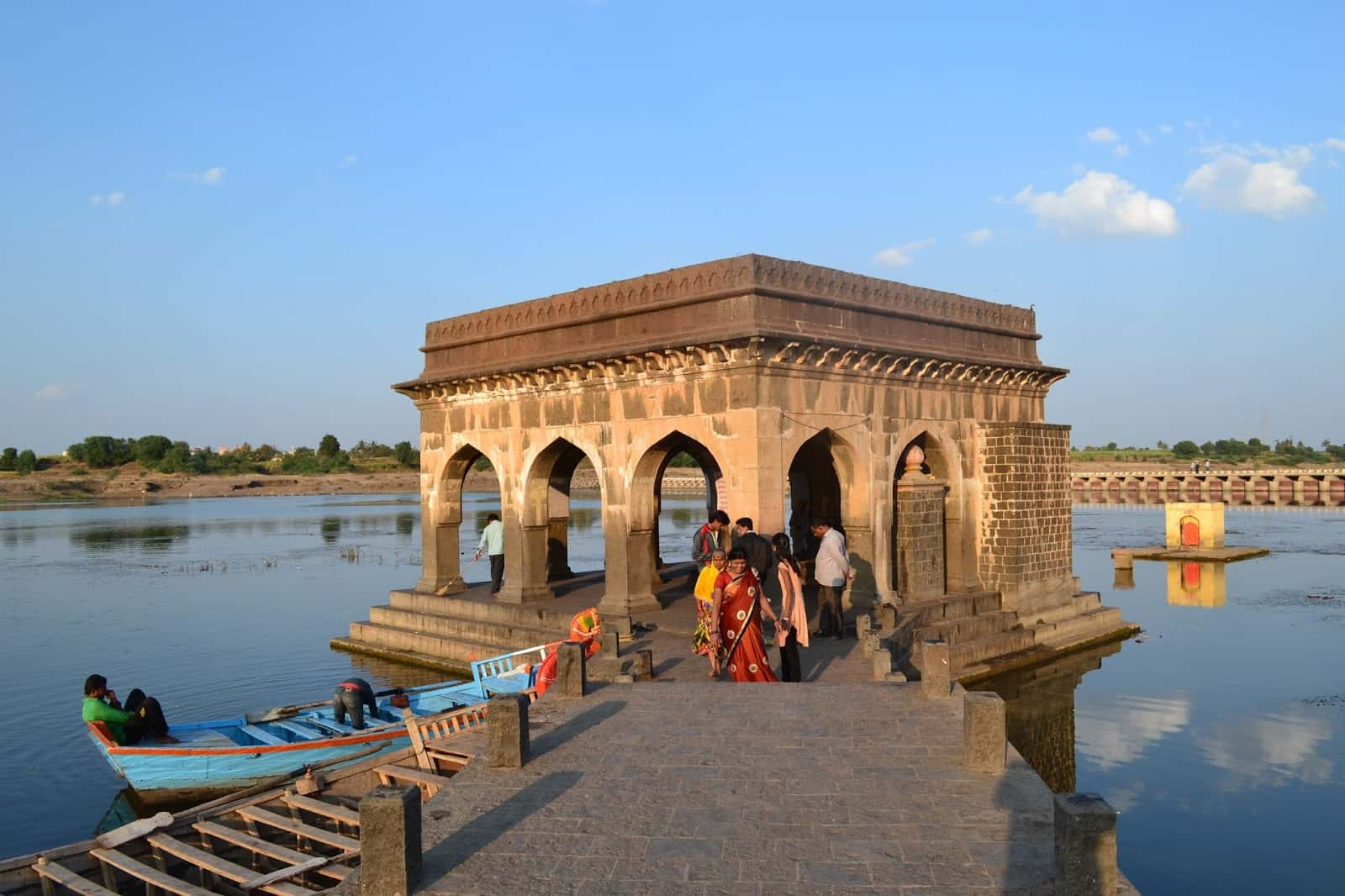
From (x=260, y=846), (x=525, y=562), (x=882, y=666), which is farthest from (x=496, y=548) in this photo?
(x=260, y=846)

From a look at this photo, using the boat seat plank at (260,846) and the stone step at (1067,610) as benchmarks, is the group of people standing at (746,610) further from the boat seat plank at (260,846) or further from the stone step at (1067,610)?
the stone step at (1067,610)

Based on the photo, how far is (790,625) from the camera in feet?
34.5

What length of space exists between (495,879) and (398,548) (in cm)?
3720

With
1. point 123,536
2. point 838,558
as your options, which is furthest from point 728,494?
point 123,536

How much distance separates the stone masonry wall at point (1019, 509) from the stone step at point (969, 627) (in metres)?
0.56

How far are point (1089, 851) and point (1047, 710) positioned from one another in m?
11.0

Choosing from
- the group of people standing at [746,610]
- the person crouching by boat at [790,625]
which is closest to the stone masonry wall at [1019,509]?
the group of people standing at [746,610]

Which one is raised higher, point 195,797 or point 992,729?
point 992,729

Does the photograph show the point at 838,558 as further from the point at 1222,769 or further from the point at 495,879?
the point at 495,879

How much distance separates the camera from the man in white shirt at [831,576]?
12711mm

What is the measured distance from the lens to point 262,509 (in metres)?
75.2

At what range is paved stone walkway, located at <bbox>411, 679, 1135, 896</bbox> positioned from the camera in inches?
Answer: 218

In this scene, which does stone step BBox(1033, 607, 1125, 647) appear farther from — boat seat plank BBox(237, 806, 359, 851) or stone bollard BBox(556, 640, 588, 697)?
boat seat plank BBox(237, 806, 359, 851)

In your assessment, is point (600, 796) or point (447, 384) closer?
point (600, 796)
